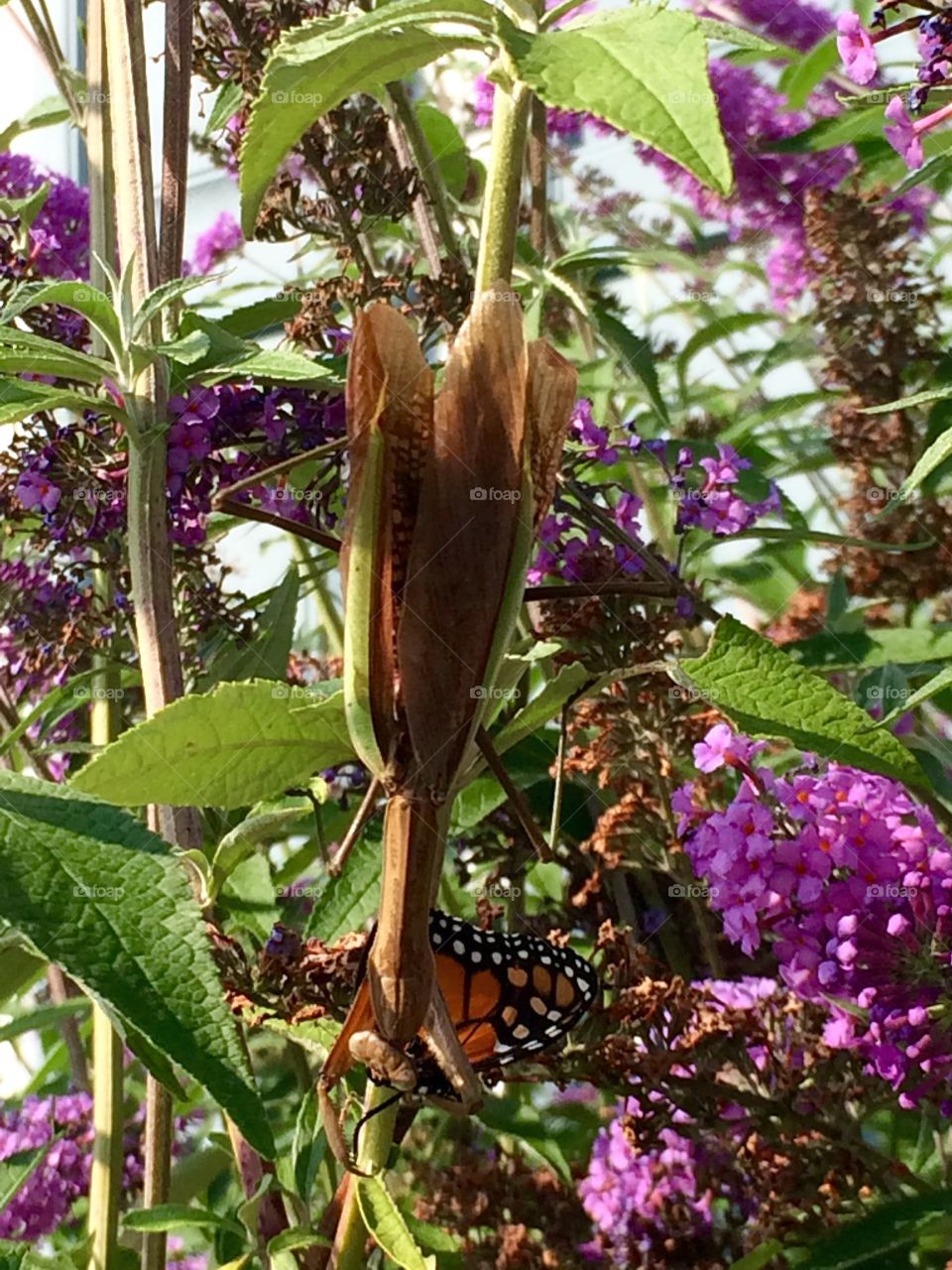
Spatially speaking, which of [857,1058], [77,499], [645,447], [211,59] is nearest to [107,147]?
[211,59]

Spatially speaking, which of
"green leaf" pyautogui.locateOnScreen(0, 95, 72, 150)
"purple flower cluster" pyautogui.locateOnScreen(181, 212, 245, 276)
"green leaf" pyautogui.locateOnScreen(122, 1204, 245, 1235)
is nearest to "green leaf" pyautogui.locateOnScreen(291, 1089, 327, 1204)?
"green leaf" pyautogui.locateOnScreen(122, 1204, 245, 1235)

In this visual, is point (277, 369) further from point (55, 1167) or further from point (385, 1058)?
point (55, 1167)

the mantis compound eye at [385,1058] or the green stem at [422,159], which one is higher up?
the green stem at [422,159]

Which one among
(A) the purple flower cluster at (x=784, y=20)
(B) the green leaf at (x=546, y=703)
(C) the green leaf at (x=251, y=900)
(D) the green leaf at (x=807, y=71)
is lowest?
(C) the green leaf at (x=251, y=900)

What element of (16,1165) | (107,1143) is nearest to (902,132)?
(107,1143)

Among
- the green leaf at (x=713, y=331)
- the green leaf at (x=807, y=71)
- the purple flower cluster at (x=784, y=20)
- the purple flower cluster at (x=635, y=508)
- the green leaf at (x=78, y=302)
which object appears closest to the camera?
the green leaf at (x=78, y=302)

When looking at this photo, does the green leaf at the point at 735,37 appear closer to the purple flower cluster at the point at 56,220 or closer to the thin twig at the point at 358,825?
the thin twig at the point at 358,825

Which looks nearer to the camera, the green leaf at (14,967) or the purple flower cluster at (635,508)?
the green leaf at (14,967)

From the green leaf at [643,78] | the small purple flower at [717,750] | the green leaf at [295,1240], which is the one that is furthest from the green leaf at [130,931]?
the small purple flower at [717,750]

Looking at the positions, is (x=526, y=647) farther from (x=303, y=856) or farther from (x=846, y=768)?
(x=303, y=856)
